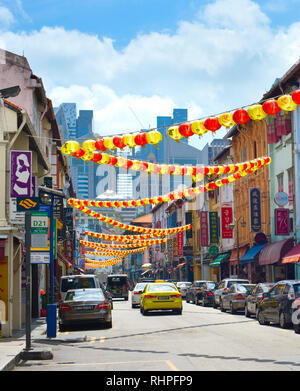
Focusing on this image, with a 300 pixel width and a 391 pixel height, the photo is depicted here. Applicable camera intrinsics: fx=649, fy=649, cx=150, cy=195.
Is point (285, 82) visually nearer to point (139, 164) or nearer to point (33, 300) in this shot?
point (139, 164)

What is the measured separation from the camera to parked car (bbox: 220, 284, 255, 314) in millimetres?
29984

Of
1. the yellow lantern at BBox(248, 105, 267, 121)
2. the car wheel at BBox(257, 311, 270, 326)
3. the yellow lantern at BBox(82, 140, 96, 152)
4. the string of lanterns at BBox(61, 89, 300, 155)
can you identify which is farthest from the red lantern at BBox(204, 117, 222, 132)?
the car wheel at BBox(257, 311, 270, 326)

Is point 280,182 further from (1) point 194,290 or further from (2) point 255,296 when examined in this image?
(2) point 255,296

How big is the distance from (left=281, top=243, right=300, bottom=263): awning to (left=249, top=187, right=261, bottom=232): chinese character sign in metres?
6.20

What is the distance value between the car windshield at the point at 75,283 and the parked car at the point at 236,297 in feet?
22.0

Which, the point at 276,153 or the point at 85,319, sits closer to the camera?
the point at 85,319

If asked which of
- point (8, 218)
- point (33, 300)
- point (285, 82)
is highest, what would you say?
point (285, 82)

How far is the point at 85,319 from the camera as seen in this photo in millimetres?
22297

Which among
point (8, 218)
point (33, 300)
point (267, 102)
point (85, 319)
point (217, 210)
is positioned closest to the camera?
point (267, 102)

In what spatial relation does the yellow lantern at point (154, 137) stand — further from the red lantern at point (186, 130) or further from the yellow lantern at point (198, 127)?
the yellow lantern at point (198, 127)

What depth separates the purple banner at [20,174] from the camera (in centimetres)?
2008

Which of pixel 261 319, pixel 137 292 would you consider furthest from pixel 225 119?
pixel 137 292
